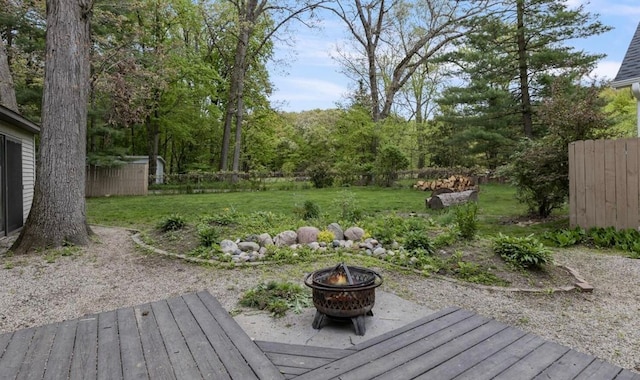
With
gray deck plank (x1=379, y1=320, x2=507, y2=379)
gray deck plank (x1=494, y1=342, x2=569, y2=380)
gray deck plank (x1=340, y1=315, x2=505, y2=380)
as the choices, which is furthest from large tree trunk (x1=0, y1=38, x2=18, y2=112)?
gray deck plank (x1=494, y1=342, x2=569, y2=380)

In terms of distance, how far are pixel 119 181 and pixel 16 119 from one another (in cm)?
865

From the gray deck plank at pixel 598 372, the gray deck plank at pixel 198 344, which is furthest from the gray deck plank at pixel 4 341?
the gray deck plank at pixel 598 372

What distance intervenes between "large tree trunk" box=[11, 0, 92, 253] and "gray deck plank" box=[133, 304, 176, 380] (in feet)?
12.7

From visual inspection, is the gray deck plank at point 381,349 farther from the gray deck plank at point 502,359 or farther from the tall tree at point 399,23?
the tall tree at point 399,23

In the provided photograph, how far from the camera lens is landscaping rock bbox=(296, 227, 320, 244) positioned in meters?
4.99

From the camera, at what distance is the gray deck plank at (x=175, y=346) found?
5.15 ft

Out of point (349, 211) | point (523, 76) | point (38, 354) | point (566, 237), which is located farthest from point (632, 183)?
point (523, 76)

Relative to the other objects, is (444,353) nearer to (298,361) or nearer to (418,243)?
(298,361)

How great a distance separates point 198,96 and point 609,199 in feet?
52.6

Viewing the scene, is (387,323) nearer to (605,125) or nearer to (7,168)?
(605,125)

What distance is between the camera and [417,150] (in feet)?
65.2

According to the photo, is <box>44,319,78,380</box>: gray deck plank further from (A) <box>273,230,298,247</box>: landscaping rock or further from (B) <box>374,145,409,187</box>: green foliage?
(B) <box>374,145,409,187</box>: green foliage

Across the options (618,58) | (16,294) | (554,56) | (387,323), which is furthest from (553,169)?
(618,58)

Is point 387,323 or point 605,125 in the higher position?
point 605,125
